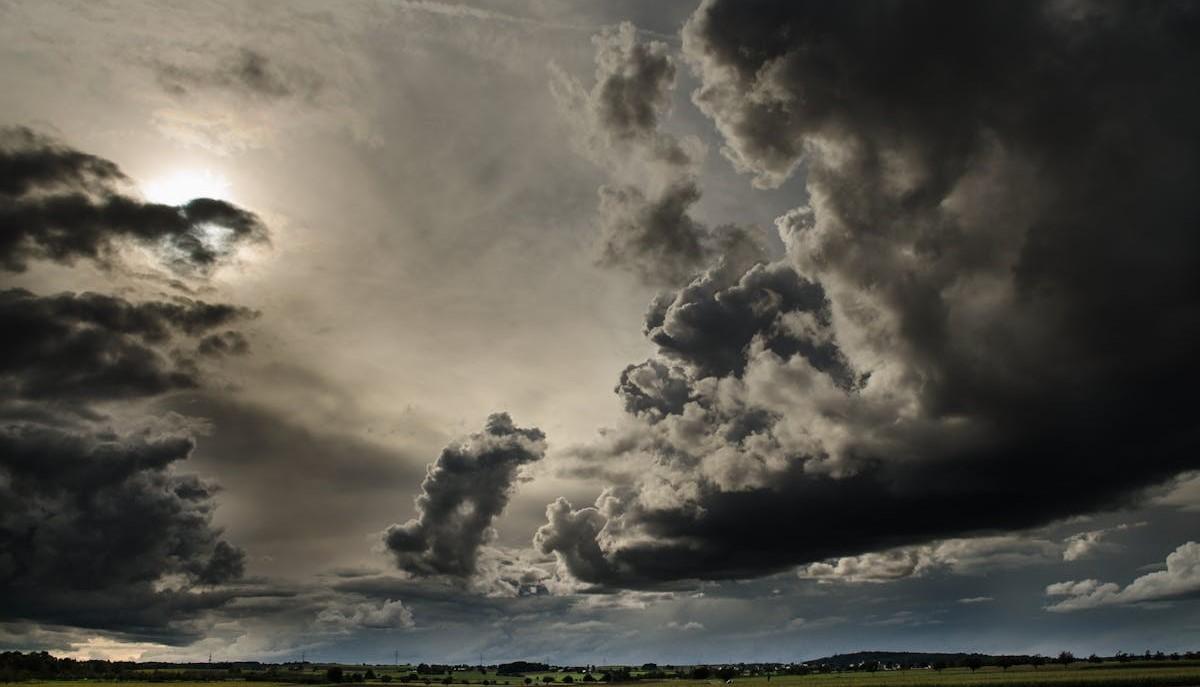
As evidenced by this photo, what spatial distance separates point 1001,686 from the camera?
19875 centimetres

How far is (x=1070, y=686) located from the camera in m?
200

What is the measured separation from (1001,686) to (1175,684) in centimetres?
4417

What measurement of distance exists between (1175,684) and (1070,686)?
25.8 metres

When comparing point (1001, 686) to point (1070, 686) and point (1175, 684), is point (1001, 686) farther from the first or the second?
point (1175, 684)

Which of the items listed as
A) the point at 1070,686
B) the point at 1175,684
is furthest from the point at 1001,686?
the point at 1175,684

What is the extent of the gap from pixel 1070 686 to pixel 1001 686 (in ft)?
60.6

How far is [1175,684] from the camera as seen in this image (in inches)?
7771
